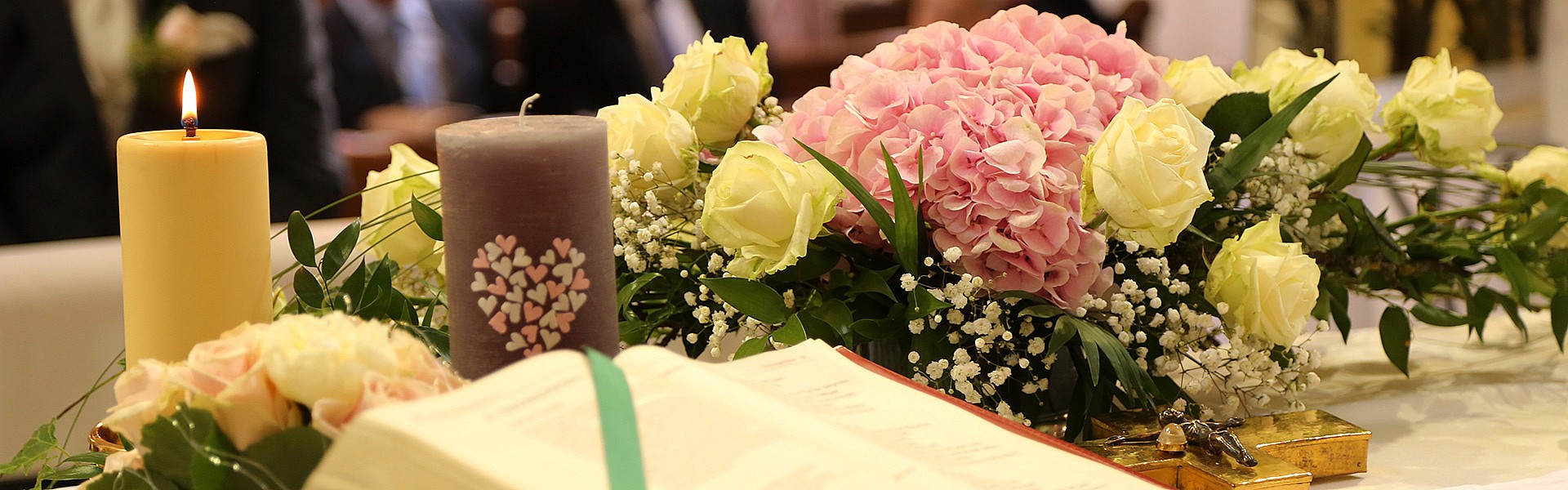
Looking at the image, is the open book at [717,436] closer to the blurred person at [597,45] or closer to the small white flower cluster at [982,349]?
the small white flower cluster at [982,349]

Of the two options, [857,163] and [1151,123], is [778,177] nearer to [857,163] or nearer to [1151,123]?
[857,163]

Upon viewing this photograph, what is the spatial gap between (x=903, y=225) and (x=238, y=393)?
36cm

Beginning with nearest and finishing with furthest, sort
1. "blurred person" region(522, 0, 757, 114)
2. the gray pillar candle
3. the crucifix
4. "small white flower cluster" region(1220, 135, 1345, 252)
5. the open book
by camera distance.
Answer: the open book < the gray pillar candle < the crucifix < "small white flower cluster" region(1220, 135, 1345, 252) < "blurred person" region(522, 0, 757, 114)

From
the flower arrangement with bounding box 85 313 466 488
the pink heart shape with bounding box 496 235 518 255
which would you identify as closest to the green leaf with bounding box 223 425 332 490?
the flower arrangement with bounding box 85 313 466 488

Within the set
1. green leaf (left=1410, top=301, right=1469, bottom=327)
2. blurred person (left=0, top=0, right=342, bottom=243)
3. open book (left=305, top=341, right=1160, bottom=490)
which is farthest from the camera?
blurred person (left=0, top=0, right=342, bottom=243)

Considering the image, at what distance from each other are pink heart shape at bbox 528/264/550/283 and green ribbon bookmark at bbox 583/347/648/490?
0.09 metres

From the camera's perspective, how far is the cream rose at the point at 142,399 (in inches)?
17.5

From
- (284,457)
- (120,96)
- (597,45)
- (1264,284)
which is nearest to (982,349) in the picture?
(1264,284)

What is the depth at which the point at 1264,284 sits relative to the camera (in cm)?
73

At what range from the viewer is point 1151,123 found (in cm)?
66

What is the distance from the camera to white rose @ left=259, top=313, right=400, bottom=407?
0.42 meters

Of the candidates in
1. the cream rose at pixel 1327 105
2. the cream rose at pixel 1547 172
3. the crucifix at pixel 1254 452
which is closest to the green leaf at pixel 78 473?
the crucifix at pixel 1254 452

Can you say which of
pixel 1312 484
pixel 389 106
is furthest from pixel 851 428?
pixel 389 106

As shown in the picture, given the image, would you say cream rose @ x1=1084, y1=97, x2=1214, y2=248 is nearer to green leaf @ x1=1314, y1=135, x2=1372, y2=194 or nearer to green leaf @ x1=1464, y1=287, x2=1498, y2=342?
green leaf @ x1=1314, y1=135, x2=1372, y2=194
